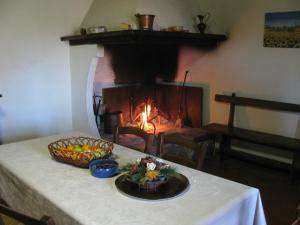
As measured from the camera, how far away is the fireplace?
4300mm

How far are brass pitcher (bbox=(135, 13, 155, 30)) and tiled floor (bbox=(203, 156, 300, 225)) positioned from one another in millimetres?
1646

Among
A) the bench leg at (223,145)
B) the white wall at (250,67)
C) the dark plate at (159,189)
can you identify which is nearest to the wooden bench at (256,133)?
the bench leg at (223,145)

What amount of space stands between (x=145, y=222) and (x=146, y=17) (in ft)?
6.95

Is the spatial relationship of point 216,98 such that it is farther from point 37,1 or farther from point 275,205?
point 37,1

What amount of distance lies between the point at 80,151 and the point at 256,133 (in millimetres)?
2334

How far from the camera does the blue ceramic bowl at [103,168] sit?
1.68m

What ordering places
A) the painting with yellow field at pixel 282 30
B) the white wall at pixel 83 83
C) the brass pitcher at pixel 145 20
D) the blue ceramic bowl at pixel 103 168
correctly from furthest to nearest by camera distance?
the white wall at pixel 83 83, the painting with yellow field at pixel 282 30, the brass pitcher at pixel 145 20, the blue ceramic bowl at pixel 103 168

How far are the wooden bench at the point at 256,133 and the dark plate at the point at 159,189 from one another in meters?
1.90

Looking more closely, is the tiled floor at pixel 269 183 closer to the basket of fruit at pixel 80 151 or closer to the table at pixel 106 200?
the table at pixel 106 200

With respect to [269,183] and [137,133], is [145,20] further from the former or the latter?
[269,183]

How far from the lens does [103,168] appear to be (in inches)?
67.1

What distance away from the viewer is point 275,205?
2727mm

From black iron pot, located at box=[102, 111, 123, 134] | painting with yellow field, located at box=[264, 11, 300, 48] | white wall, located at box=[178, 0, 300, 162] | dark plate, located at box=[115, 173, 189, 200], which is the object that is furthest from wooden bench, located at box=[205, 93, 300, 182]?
dark plate, located at box=[115, 173, 189, 200]

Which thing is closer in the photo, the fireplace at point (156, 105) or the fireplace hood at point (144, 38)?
the fireplace hood at point (144, 38)
